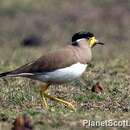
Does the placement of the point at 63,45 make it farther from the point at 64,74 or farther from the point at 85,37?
the point at 64,74

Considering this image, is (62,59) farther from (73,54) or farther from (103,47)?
(103,47)

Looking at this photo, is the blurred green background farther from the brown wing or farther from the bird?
the brown wing

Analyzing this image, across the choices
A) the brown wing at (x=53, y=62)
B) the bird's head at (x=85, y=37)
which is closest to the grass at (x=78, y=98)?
the brown wing at (x=53, y=62)

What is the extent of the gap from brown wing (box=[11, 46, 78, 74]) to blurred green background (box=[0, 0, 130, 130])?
0.49 metres

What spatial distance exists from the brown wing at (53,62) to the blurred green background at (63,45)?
0.49 metres

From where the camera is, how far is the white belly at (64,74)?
7367 millimetres

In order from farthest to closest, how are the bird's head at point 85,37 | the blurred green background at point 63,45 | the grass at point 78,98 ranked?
1. the bird's head at point 85,37
2. the blurred green background at point 63,45
3. the grass at point 78,98

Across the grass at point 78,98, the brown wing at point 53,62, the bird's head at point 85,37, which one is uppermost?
the bird's head at point 85,37

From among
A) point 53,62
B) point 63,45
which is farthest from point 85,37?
point 63,45

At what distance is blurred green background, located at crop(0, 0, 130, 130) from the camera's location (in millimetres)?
7250

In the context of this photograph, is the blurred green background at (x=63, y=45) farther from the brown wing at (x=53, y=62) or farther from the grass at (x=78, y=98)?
the brown wing at (x=53, y=62)

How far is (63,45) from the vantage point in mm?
14578

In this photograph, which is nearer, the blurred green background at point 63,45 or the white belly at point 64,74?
the blurred green background at point 63,45

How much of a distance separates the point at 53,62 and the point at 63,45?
7088 millimetres
